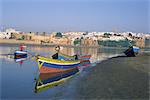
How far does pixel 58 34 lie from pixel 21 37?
37508mm

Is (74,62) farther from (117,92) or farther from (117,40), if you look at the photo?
(117,40)

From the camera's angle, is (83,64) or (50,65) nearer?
(50,65)

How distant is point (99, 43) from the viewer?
16525 centimetres

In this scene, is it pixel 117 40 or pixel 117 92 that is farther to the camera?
pixel 117 40

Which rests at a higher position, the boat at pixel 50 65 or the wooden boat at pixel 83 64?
the boat at pixel 50 65

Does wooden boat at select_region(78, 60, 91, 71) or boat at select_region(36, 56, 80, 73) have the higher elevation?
boat at select_region(36, 56, 80, 73)

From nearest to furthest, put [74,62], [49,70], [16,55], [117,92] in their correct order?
[117,92] < [49,70] < [74,62] < [16,55]

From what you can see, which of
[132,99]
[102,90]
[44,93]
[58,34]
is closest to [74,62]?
[44,93]

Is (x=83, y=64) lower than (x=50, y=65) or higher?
lower

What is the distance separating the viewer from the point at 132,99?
372 inches

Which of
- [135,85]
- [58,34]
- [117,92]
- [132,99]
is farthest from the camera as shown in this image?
[58,34]

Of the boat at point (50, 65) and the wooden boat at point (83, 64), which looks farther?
the wooden boat at point (83, 64)

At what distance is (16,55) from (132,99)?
33084 mm

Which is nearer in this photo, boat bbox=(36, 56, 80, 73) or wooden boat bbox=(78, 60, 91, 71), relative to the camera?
boat bbox=(36, 56, 80, 73)
